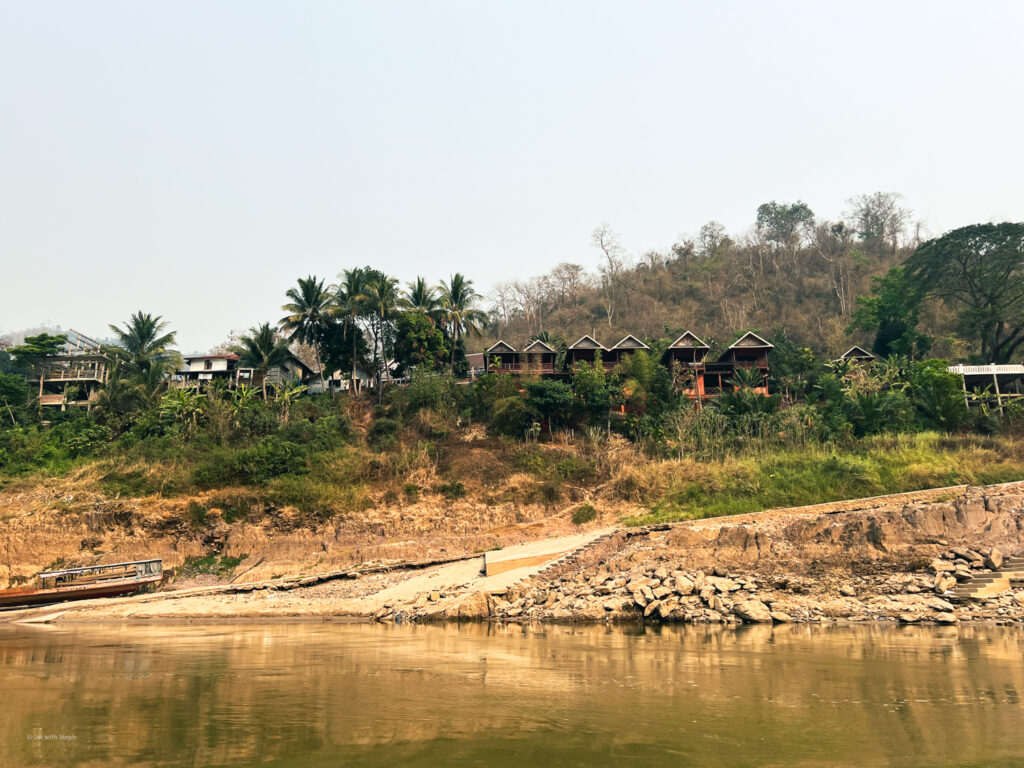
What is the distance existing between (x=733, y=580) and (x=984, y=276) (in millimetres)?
34698

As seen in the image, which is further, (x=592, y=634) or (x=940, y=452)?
(x=940, y=452)

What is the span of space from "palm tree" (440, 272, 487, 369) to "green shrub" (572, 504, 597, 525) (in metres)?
17.8

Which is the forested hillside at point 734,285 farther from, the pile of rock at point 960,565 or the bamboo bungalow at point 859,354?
the pile of rock at point 960,565

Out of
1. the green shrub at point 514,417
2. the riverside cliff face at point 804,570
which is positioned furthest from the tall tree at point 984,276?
the green shrub at point 514,417

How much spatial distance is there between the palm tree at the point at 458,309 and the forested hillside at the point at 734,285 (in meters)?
15.6

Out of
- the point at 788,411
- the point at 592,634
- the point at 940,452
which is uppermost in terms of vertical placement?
the point at 788,411

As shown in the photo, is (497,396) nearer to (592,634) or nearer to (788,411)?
(788,411)

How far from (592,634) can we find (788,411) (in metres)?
22.5

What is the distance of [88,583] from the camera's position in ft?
86.6

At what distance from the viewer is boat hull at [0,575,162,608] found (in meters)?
25.2

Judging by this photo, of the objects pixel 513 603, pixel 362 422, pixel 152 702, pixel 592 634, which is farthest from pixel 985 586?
A: pixel 362 422

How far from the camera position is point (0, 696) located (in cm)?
1197

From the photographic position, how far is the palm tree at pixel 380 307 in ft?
142

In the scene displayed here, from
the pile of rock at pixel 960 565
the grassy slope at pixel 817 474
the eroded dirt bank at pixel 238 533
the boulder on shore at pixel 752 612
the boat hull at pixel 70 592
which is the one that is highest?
the grassy slope at pixel 817 474
